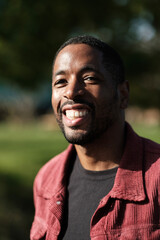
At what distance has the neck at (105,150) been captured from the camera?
8.33 ft

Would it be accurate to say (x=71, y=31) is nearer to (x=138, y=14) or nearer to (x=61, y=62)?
(x=138, y=14)

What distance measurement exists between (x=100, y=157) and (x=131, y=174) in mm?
281

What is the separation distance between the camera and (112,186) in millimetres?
2441

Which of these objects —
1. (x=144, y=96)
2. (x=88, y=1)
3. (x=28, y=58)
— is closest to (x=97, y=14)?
(x=88, y=1)

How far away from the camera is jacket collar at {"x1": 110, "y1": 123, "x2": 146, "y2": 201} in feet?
7.44

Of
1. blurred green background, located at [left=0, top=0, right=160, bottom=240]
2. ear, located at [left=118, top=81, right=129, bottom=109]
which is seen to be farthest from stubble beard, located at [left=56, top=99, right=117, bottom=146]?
blurred green background, located at [left=0, top=0, right=160, bottom=240]

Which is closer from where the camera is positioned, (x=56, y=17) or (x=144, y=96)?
(x=56, y=17)

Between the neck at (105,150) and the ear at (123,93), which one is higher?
the ear at (123,93)

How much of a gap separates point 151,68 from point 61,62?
589 centimetres

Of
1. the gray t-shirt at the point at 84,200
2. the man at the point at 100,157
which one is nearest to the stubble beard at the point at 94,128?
the man at the point at 100,157

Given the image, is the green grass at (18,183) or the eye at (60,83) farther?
the green grass at (18,183)

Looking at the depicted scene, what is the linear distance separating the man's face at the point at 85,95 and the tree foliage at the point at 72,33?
394cm

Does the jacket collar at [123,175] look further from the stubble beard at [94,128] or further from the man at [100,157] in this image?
the stubble beard at [94,128]

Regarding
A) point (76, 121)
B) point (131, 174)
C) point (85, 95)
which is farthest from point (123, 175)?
point (85, 95)
